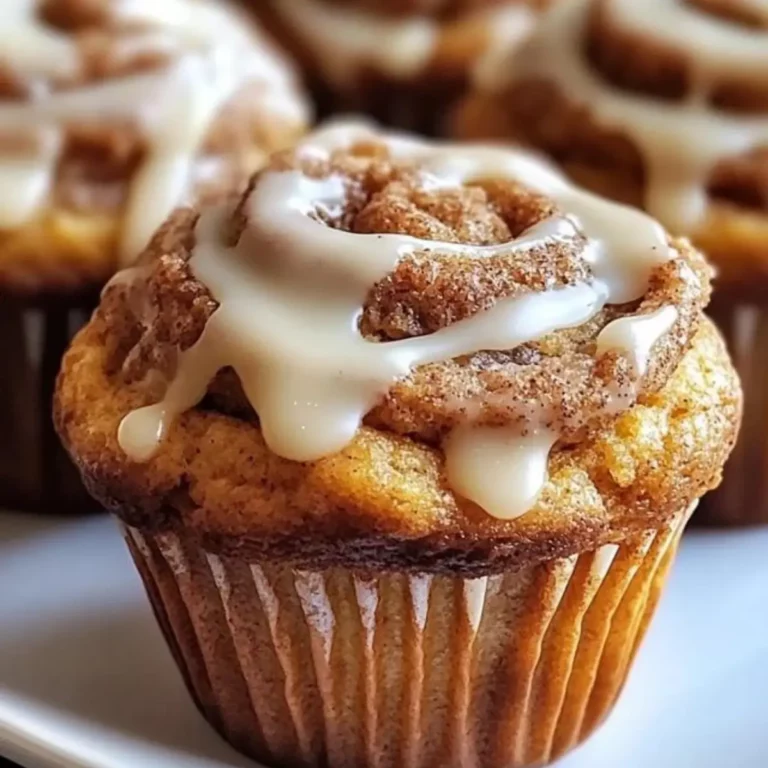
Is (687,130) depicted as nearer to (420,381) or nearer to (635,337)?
(635,337)

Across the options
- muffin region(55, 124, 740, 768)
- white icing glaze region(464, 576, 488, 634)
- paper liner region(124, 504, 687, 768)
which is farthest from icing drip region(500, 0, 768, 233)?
white icing glaze region(464, 576, 488, 634)

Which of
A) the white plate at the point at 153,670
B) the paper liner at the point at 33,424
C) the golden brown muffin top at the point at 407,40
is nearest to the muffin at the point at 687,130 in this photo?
the white plate at the point at 153,670

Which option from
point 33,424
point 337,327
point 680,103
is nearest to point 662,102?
point 680,103

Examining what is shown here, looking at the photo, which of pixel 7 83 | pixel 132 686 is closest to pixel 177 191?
pixel 7 83

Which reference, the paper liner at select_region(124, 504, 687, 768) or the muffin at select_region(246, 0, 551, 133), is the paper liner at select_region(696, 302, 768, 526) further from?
the muffin at select_region(246, 0, 551, 133)

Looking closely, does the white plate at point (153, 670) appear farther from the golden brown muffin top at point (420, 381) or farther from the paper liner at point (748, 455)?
the golden brown muffin top at point (420, 381)

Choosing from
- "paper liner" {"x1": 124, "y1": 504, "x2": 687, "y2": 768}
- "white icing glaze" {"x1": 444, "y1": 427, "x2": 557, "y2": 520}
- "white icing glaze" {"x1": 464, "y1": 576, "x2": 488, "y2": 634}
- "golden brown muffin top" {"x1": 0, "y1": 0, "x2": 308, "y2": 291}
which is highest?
"white icing glaze" {"x1": 444, "y1": 427, "x2": 557, "y2": 520}

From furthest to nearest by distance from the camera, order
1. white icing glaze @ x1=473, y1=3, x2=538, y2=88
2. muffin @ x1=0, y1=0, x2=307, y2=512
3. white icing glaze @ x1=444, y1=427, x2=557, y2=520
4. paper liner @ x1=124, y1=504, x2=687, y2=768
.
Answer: white icing glaze @ x1=473, y1=3, x2=538, y2=88 → muffin @ x1=0, y1=0, x2=307, y2=512 → paper liner @ x1=124, y1=504, x2=687, y2=768 → white icing glaze @ x1=444, y1=427, x2=557, y2=520
